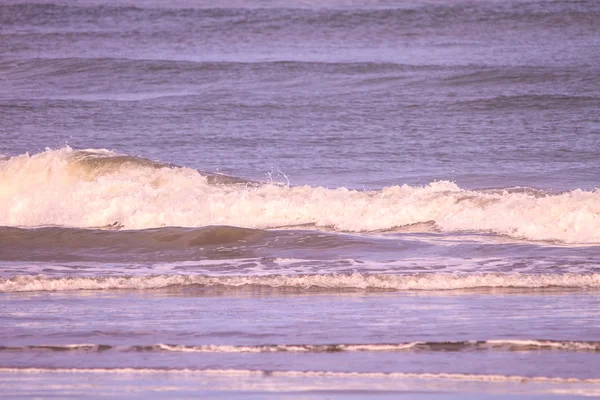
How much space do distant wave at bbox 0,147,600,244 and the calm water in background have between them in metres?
0.03

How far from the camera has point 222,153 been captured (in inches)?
610

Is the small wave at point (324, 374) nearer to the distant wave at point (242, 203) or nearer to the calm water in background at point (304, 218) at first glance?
the calm water in background at point (304, 218)

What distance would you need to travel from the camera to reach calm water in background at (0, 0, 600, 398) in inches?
224

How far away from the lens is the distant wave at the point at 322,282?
25.3 feet

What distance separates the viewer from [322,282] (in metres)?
7.90

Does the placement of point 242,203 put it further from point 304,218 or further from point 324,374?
point 324,374

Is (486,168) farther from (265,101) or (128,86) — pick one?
(128,86)

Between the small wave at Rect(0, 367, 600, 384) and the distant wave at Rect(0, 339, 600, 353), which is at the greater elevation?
the distant wave at Rect(0, 339, 600, 353)

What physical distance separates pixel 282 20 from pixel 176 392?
87.4ft

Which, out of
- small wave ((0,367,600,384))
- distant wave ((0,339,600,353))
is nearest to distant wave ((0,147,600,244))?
distant wave ((0,339,600,353))

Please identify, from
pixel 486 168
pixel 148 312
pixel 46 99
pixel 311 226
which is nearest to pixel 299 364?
pixel 148 312

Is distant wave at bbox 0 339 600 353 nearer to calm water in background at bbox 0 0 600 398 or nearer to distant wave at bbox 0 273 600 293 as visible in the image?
calm water in background at bbox 0 0 600 398

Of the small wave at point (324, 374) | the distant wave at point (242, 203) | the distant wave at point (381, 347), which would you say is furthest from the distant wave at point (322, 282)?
the small wave at point (324, 374)

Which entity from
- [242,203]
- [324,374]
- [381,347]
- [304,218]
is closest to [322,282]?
[381,347]
